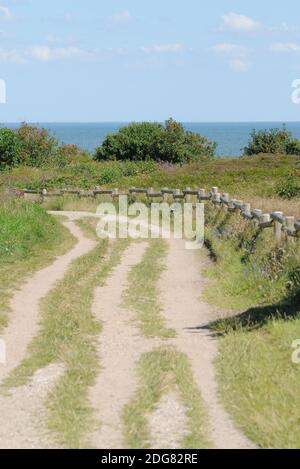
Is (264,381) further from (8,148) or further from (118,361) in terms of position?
(8,148)

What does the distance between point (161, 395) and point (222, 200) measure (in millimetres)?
18488

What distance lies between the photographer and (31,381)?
905 cm

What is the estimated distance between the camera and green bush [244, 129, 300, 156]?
62.2m

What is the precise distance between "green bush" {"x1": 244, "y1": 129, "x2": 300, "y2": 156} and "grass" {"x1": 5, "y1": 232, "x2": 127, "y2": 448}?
47298 mm

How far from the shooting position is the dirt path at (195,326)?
7420 mm

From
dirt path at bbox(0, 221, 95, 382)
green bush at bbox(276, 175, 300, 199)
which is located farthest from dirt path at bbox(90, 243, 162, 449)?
Result: green bush at bbox(276, 175, 300, 199)

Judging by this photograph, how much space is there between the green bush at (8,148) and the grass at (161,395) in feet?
169

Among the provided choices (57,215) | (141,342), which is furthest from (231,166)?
(141,342)

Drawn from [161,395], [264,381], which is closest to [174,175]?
[264,381]

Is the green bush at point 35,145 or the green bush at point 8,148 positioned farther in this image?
the green bush at point 35,145

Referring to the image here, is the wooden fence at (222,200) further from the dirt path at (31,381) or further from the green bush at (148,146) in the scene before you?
the green bush at (148,146)

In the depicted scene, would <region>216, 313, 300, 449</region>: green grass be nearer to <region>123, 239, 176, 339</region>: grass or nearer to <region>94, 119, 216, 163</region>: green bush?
<region>123, 239, 176, 339</region>: grass

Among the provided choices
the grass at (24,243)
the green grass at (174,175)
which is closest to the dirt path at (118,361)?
the grass at (24,243)
